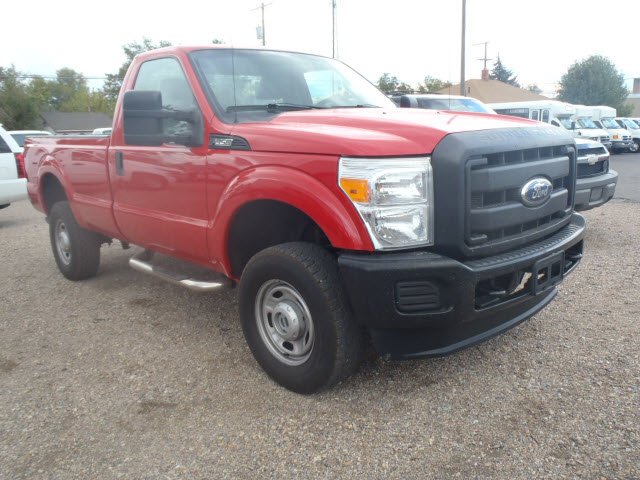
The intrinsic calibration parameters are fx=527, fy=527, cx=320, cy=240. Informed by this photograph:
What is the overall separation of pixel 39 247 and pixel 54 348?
4032 mm

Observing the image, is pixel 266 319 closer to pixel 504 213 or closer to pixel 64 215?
pixel 504 213

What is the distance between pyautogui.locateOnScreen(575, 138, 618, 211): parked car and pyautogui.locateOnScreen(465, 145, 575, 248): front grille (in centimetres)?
343

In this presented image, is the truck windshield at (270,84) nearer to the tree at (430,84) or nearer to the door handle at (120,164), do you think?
the door handle at (120,164)

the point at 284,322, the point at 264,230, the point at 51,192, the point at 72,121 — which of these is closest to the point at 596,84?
the point at 72,121

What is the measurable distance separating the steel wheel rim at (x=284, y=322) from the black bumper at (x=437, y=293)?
412mm

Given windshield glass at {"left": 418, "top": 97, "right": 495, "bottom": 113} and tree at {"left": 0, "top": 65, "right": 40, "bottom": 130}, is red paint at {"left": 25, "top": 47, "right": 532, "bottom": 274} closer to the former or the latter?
windshield glass at {"left": 418, "top": 97, "right": 495, "bottom": 113}

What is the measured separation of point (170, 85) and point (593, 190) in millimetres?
4847

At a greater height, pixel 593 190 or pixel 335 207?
pixel 335 207

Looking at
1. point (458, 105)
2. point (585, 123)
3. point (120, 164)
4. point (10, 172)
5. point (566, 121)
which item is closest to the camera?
point (120, 164)

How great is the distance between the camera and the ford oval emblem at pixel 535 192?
2631mm

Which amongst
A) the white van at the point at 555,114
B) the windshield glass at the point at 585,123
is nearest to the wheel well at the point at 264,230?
the white van at the point at 555,114

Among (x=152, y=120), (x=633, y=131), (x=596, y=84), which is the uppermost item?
(x=596, y=84)

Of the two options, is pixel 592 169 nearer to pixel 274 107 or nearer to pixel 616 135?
pixel 274 107

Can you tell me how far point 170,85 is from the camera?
3660mm
